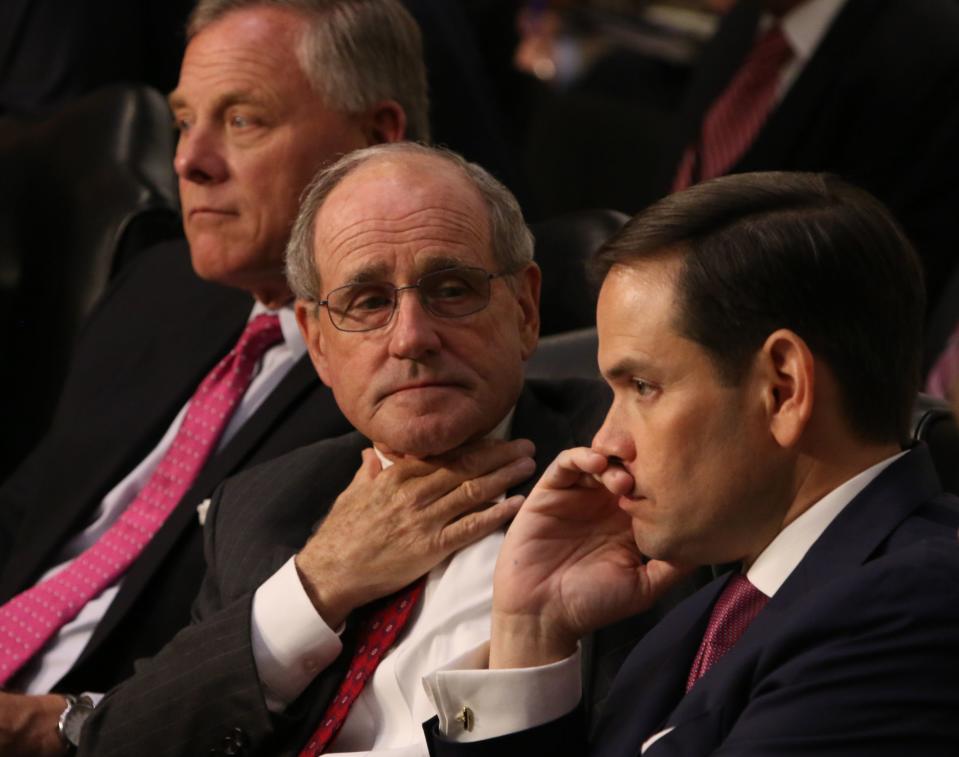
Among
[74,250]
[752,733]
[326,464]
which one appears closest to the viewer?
[752,733]

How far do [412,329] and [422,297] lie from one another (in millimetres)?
58

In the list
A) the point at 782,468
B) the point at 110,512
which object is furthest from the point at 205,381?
the point at 782,468

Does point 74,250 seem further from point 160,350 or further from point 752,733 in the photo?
point 752,733

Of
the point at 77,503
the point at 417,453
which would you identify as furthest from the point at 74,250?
the point at 417,453

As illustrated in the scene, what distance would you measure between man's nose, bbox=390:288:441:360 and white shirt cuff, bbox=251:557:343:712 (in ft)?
1.07

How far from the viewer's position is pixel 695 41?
6711 mm

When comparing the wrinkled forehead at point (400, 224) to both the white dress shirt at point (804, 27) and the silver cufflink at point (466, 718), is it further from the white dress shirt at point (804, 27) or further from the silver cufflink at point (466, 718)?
the white dress shirt at point (804, 27)

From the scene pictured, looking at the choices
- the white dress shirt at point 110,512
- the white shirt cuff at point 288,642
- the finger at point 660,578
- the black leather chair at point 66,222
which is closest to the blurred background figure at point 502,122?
the black leather chair at point 66,222

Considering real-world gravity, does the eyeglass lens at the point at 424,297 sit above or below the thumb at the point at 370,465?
above

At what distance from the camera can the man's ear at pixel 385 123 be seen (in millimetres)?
2850

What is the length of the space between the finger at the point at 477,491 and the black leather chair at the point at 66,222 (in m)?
1.66

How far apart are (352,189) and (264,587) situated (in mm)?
548

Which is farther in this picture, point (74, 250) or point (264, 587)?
point (74, 250)

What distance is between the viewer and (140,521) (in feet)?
8.98
